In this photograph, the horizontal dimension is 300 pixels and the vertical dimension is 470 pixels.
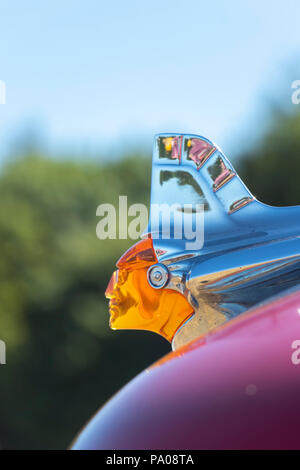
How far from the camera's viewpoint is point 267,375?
1.07 metres

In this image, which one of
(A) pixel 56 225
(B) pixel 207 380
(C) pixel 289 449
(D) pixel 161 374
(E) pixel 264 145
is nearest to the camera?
(C) pixel 289 449

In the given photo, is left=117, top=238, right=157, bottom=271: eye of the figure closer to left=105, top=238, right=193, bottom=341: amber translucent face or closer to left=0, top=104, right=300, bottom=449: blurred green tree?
left=105, top=238, right=193, bottom=341: amber translucent face

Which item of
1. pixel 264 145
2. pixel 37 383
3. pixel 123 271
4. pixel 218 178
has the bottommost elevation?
pixel 123 271

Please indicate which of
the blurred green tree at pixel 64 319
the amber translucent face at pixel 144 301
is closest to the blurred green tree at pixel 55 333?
the blurred green tree at pixel 64 319

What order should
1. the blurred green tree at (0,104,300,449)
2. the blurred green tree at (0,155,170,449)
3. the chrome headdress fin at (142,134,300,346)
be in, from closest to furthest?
the chrome headdress fin at (142,134,300,346)
the blurred green tree at (0,104,300,449)
the blurred green tree at (0,155,170,449)

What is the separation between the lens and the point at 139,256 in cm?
159

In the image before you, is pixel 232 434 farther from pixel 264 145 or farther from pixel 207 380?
pixel 264 145

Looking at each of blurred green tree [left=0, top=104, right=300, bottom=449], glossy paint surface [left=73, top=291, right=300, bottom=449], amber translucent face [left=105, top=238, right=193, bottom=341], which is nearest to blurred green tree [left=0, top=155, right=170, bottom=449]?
blurred green tree [left=0, top=104, right=300, bottom=449]

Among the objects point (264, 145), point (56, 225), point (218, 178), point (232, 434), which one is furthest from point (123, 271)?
point (56, 225)

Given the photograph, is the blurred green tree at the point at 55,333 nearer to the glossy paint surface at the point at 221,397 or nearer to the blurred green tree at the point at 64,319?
the blurred green tree at the point at 64,319

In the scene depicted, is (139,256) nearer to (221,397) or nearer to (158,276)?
(158,276)

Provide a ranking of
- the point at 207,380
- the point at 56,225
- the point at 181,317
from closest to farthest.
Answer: the point at 207,380
the point at 181,317
the point at 56,225

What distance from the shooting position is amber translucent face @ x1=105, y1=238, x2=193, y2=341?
5.15 ft

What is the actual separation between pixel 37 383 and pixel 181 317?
1522 cm
